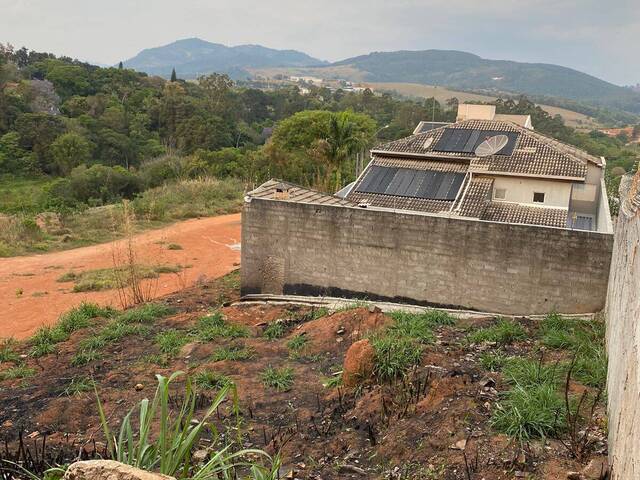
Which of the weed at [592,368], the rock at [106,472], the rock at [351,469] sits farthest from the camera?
the weed at [592,368]

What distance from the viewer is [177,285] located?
15.0 meters

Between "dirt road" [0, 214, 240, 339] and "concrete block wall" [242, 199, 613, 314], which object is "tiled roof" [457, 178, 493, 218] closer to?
"concrete block wall" [242, 199, 613, 314]

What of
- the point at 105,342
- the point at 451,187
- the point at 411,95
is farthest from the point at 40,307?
the point at 411,95

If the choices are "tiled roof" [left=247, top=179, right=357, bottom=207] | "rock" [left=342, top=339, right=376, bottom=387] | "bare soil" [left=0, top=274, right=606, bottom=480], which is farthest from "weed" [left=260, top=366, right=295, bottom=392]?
"tiled roof" [left=247, top=179, right=357, bottom=207]

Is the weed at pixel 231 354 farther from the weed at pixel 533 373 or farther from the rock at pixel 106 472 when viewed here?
the rock at pixel 106 472

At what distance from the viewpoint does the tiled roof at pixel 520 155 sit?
14891 millimetres

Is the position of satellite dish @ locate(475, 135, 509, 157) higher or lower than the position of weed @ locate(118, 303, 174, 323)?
higher

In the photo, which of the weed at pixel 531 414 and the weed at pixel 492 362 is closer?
the weed at pixel 531 414

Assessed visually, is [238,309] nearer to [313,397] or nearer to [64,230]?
[313,397]

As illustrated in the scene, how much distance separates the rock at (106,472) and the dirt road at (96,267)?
30.4ft

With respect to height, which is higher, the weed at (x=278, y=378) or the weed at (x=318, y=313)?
the weed at (x=278, y=378)

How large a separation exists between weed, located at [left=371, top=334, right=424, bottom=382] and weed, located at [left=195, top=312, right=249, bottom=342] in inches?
120

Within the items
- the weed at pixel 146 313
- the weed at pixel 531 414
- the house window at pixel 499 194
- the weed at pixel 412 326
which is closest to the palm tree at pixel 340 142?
the house window at pixel 499 194

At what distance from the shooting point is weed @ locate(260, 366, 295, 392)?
7355 millimetres
